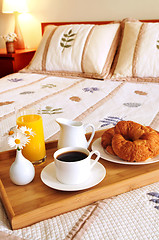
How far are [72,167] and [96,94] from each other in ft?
3.49

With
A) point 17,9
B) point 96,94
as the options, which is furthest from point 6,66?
point 96,94

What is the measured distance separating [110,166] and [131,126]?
0.15m

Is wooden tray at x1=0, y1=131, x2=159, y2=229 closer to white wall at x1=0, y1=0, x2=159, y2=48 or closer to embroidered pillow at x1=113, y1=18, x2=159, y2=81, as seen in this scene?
embroidered pillow at x1=113, y1=18, x2=159, y2=81

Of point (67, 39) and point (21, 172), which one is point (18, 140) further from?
point (67, 39)

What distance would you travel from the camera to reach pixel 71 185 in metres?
0.64

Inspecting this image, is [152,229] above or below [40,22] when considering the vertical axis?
below

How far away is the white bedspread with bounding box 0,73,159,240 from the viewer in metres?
0.55

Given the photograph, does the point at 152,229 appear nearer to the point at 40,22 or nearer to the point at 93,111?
the point at 93,111

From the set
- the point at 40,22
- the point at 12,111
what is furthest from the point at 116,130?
the point at 40,22

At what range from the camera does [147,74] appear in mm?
1922

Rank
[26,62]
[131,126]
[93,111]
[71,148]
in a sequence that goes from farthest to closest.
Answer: [26,62] < [93,111] < [131,126] < [71,148]

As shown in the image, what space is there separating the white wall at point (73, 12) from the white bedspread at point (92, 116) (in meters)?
1.01

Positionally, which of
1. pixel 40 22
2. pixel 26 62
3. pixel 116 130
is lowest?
pixel 26 62

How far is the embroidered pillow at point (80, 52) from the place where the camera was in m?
2.11
